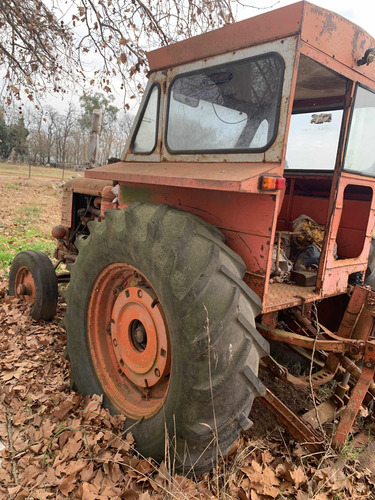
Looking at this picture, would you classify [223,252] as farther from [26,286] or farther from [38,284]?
[26,286]

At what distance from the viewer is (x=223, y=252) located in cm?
186

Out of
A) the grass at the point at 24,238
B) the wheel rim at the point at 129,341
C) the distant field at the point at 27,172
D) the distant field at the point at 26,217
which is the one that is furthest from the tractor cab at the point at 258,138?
the distant field at the point at 27,172

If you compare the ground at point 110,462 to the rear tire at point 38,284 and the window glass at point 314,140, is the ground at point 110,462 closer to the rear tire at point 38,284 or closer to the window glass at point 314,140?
the rear tire at point 38,284

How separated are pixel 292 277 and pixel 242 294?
1.00 meters

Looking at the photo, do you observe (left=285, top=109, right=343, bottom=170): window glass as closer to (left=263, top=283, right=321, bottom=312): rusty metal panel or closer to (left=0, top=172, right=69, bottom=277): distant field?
(left=263, top=283, right=321, bottom=312): rusty metal panel

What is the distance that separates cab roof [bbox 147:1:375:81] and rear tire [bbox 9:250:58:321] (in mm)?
2386

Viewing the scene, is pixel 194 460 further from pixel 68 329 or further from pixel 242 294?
pixel 68 329

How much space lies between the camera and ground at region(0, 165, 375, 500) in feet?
6.34

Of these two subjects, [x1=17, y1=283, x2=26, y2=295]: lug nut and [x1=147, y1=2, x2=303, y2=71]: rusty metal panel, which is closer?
[x1=147, y1=2, x2=303, y2=71]: rusty metal panel

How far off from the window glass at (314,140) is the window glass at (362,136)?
0.65 m

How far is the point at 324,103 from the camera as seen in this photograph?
337 centimetres

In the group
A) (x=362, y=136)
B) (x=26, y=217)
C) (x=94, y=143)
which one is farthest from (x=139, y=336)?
(x=26, y=217)

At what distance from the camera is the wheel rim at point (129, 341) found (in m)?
2.16

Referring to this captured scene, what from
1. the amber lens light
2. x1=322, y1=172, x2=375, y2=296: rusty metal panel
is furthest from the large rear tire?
x1=322, y1=172, x2=375, y2=296: rusty metal panel
